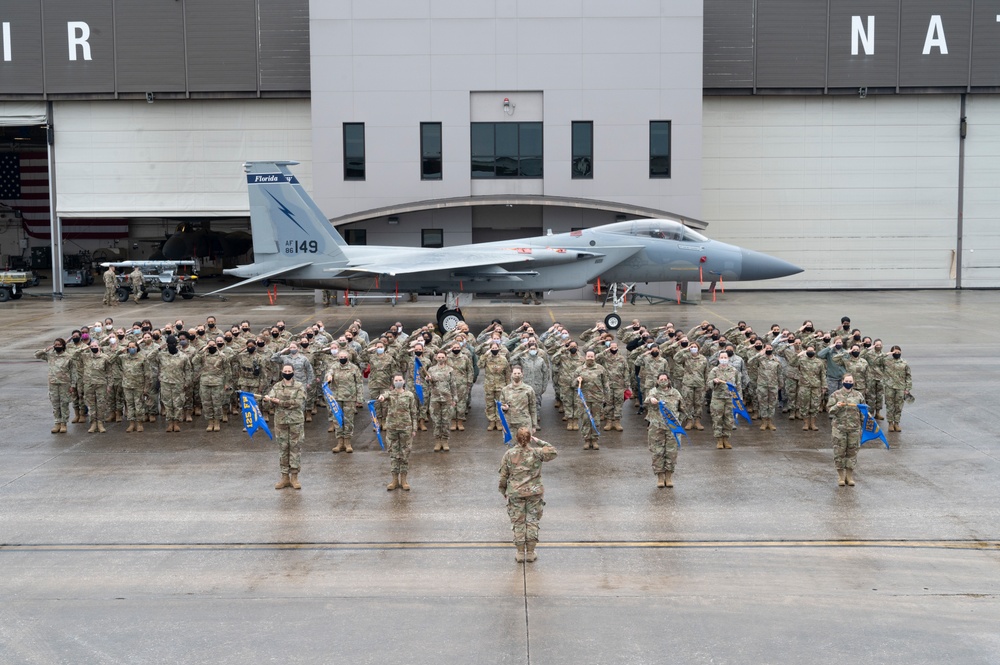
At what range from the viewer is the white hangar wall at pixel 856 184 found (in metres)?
35.6

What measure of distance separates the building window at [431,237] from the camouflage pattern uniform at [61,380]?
19878 mm

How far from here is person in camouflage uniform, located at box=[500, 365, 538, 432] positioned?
11703 mm

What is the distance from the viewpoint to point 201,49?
33.4 m

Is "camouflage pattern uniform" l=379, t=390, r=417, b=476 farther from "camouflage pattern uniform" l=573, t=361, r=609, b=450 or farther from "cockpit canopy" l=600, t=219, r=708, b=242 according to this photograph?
"cockpit canopy" l=600, t=219, r=708, b=242

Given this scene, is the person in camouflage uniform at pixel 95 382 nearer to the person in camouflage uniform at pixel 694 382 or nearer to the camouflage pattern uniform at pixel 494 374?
the camouflage pattern uniform at pixel 494 374

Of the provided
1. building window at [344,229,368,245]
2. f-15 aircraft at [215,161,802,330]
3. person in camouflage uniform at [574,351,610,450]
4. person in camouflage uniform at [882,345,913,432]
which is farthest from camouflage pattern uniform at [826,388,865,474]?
building window at [344,229,368,245]

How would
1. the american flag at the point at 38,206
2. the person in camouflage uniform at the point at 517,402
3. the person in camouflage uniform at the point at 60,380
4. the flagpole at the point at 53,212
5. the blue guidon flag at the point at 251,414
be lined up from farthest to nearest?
the american flag at the point at 38,206 → the flagpole at the point at 53,212 → the person in camouflage uniform at the point at 60,380 → the blue guidon flag at the point at 251,414 → the person in camouflage uniform at the point at 517,402

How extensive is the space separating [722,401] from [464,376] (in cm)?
384

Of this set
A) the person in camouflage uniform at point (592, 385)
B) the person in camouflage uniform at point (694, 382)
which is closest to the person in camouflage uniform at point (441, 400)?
the person in camouflage uniform at point (592, 385)

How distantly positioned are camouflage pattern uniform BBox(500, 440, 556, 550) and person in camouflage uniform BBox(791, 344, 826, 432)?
6.38 metres

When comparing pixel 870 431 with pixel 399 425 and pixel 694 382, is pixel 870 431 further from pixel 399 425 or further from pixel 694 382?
pixel 399 425

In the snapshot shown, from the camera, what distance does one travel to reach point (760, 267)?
2470 centimetres

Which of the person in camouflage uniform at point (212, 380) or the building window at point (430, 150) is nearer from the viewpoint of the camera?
the person in camouflage uniform at point (212, 380)

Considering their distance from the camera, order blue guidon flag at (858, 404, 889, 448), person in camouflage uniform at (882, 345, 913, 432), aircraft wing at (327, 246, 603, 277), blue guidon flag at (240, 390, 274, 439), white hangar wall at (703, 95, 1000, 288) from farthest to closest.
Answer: white hangar wall at (703, 95, 1000, 288) < aircraft wing at (327, 246, 603, 277) < person in camouflage uniform at (882, 345, 913, 432) < blue guidon flag at (240, 390, 274, 439) < blue guidon flag at (858, 404, 889, 448)
